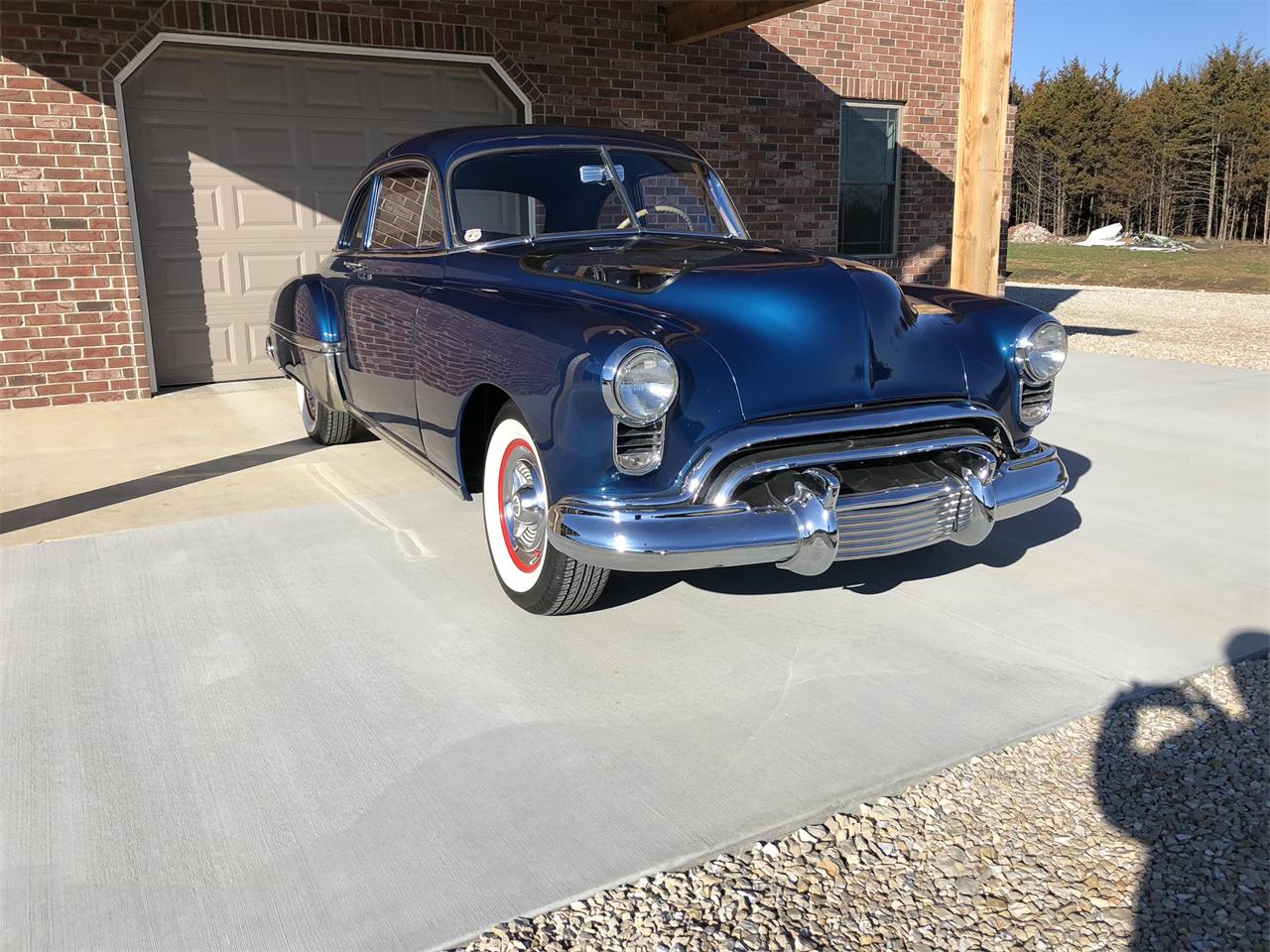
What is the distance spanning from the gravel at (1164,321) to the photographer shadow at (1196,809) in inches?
282

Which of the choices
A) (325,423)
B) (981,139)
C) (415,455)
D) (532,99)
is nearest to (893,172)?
(532,99)

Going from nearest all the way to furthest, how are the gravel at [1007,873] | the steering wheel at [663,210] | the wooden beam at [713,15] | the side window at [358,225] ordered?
the gravel at [1007,873], the steering wheel at [663,210], the side window at [358,225], the wooden beam at [713,15]

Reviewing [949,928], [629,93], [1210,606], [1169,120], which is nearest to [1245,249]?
[1169,120]

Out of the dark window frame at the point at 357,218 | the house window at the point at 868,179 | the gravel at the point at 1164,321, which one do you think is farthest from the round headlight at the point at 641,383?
the house window at the point at 868,179

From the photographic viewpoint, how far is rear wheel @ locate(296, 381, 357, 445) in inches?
229

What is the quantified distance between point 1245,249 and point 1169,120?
9.77 m

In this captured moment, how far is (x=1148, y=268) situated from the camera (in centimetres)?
2422

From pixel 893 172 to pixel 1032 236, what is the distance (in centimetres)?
3271

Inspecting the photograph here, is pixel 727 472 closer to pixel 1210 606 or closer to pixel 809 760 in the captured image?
pixel 809 760

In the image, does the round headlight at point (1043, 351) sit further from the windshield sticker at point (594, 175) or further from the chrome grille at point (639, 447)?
the windshield sticker at point (594, 175)

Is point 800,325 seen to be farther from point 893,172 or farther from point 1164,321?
point 1164,321

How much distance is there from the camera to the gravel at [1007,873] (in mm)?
1963

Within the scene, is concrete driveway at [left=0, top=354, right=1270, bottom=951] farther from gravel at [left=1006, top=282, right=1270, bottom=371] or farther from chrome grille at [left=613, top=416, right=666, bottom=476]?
gravel at [left=1006, top=282, right=1270, bottom=371]

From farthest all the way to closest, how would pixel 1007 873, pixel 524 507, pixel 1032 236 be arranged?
pixel 1032 236 → pixel 524 507 → pixel 1007 873
